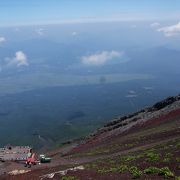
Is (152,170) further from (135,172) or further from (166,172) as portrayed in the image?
(166,172)

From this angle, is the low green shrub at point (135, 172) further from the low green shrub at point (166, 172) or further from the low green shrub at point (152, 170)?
the low green shrub at point (166, 172)

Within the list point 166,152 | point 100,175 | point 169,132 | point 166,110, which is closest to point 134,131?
point 166,110

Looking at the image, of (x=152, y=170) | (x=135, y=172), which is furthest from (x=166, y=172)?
(x=135, y=172)

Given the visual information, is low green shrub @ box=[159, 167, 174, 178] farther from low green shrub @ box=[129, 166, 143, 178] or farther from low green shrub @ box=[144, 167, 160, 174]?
low green shrub @ box=[129, 166, 143, 178]

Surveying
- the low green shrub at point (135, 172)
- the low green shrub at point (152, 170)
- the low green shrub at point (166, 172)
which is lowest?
the low green shrub at point (135, 172)

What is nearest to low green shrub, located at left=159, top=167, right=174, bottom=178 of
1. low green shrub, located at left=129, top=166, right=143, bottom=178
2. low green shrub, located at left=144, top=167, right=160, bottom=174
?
low green shrub, located at left=144, top=167, right=160, bottom=174

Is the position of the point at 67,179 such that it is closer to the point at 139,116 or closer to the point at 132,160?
the point at 132,160

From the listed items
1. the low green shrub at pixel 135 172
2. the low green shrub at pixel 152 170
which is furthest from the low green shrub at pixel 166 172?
the low green shrub at pixel 135 172

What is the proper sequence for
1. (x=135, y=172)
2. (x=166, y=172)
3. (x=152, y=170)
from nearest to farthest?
(x=166, y=172)
(x=152, y=170)
(x=135, y=172)

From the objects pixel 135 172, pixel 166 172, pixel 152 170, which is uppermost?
pixel 166 172

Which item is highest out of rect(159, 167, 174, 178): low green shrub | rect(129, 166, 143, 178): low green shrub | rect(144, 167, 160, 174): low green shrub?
rect(159, 167, 174, 178): low green shrub

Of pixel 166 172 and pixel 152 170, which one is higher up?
pixel 166 172
